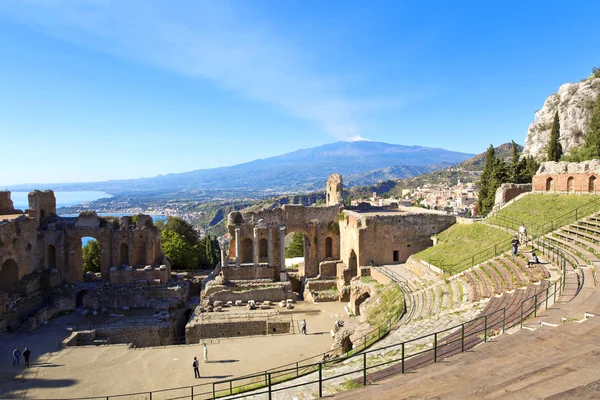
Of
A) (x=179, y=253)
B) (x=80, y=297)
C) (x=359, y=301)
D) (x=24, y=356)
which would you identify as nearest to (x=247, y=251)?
(x=179, y=253)

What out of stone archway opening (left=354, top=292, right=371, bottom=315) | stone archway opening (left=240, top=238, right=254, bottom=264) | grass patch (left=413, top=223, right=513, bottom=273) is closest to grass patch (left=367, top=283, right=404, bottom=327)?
stone archway opening (left=354, top=292, right=371, bottom=315)

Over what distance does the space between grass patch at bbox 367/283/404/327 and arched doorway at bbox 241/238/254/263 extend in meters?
15.8

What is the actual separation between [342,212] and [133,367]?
72.9 feet

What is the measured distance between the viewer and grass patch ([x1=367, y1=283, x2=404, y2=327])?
21781 mm

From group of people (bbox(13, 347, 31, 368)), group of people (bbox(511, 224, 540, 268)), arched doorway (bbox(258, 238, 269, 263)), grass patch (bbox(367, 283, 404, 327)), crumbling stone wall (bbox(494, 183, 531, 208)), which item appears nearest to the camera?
group of people (bbox(511, 224, 540, 268))

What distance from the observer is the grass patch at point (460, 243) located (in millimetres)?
25984

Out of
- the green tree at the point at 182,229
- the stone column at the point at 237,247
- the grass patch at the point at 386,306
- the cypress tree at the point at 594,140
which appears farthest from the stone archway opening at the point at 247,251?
the cypress tree at the point at 594,140

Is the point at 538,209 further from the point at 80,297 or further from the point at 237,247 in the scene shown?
the point at 80,297

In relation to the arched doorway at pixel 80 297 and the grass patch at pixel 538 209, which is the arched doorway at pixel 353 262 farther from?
the arched doorway at pixel 80 297

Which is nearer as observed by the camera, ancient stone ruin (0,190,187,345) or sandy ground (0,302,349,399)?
sandy ground (0,302,349,399)

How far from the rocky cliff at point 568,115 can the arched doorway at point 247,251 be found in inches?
1865

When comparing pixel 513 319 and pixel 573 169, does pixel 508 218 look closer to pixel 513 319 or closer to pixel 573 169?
pixel 573 169

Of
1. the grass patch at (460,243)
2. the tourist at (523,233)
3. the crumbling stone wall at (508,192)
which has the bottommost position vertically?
the grass patch at (460,243)

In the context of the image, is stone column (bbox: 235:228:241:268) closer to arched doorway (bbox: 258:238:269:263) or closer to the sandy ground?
arched doorway (bbox: 258:238:269:263)
